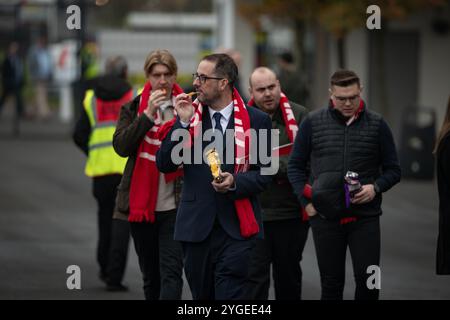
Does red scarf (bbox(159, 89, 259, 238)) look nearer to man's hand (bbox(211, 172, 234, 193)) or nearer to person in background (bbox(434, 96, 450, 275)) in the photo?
man's hand (bbox(211, 172, 234, 193))

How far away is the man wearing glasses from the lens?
8.49 meters

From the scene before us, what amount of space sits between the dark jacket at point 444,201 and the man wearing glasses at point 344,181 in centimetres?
41

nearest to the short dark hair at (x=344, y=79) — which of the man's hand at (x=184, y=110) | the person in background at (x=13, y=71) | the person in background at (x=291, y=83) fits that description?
the man's hand at (x=184, y=110)

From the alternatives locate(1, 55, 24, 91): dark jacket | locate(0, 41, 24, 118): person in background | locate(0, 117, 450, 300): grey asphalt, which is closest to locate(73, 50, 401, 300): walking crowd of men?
locate(0, 117, 450, 300): grey asphalt

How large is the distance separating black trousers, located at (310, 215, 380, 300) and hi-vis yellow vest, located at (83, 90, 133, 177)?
2.96m

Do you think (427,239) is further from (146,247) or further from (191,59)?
(191,59)

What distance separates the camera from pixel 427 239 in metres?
14.4

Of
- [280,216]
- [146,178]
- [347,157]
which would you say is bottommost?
[280,216]

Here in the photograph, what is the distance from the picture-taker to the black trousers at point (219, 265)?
→ 7496 mm

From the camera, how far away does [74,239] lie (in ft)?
47.0

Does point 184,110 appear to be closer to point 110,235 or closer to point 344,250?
point 344,250

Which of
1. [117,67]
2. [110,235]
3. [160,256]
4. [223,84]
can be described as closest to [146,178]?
[160,256]

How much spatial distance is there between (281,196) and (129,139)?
4.32 ft
